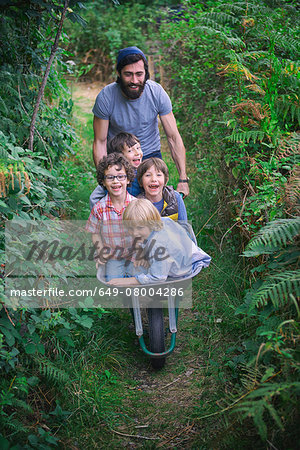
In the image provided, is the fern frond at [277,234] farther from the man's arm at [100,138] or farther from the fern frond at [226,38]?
the fern frond at [226,38]

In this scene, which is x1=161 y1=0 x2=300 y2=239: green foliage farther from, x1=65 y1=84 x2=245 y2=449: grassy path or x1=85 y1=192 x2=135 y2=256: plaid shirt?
x1=85 y1=192 x2=135 y2=256: plaid shirt

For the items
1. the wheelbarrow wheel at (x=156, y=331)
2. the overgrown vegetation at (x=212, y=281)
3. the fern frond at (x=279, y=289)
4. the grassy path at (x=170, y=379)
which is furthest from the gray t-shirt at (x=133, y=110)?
the fern frond at (x=279, y=289)

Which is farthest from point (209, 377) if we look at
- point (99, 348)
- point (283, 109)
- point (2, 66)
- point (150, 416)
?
point (2, 66)

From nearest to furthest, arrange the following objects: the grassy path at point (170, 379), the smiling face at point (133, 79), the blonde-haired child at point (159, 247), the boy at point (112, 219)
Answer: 1. the grassy path at point (170, 379)
2. the blonde-haired child at point (159, 247)
3. the boy at point (112, 219)
4. the smiling face at point (133, 79)

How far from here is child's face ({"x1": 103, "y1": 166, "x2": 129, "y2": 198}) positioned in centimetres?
330

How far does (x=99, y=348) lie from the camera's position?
3107 mm

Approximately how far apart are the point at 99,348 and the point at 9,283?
39.4 inches

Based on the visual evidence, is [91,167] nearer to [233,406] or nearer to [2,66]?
[2,66]

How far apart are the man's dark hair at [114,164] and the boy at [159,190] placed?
0.24 ft

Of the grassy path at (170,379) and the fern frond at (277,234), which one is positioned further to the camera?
the grassy path at (170,379)

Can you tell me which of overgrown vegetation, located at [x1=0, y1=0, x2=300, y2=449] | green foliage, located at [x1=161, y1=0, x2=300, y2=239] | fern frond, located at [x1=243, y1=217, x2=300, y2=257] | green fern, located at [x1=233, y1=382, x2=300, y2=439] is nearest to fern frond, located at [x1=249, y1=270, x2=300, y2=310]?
overgrown vegetation, located at [x1=0, y1=0, x2=300, y2=449]

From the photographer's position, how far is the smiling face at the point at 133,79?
3594 mm

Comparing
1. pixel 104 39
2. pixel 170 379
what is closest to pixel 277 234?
pixel 170 379

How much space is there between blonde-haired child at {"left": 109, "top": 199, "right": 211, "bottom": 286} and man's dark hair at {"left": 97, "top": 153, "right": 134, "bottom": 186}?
47 cm
